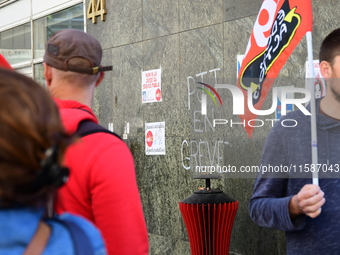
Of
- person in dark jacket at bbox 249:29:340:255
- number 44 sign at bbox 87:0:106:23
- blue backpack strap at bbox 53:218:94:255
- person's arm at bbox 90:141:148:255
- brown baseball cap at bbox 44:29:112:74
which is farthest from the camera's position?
number 44 sign at bbox 87:0:106:23

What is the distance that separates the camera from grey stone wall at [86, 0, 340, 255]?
6285 millimetres

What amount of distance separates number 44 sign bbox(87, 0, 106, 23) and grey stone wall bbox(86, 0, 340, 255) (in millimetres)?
118

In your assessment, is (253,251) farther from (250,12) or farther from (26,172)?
(26,172)

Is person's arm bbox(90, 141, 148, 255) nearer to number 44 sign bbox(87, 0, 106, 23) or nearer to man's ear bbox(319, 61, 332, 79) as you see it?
man's ear bbox(319, 61, 332, 79)

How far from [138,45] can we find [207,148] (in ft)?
7.15

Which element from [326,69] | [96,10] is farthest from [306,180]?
[96,10]

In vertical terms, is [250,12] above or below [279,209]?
above

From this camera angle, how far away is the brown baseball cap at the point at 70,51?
219cm

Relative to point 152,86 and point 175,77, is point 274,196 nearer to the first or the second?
point 175,77

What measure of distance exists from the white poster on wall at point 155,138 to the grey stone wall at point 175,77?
80 mm

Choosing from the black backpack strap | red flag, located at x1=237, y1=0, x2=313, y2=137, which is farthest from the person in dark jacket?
the black backpack strap

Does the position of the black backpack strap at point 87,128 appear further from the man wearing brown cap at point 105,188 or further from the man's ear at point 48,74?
the man's ear at point 48,74

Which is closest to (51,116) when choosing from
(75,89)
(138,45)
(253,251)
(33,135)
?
(33,135)

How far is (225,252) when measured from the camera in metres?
5.47
